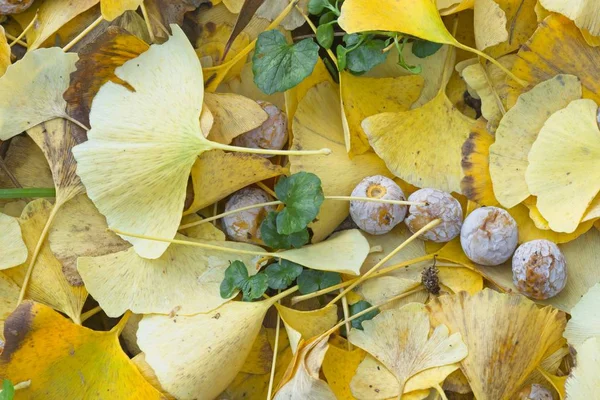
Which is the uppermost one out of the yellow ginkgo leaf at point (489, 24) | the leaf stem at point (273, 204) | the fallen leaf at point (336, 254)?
the yellow ginkgo leaf at point (489, 24)

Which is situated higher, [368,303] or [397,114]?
[397,114]

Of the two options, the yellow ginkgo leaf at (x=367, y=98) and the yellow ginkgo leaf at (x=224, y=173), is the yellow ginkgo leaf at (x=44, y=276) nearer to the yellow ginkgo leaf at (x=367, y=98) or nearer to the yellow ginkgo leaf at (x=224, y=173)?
the yellow ginkgo leaf at (x=224, y=173)

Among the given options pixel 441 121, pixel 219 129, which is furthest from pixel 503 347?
pixel 219 129

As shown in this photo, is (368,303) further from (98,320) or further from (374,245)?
(98,320)

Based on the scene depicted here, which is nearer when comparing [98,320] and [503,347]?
[503,347]

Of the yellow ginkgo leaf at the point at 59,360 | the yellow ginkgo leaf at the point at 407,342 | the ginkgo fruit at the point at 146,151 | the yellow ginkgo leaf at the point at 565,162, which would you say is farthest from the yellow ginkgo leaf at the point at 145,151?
the yellow ginkgo leaf at the point at 565,162
